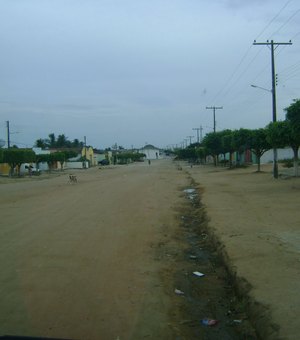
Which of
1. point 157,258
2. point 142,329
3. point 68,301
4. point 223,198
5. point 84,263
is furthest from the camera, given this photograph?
point 223,198

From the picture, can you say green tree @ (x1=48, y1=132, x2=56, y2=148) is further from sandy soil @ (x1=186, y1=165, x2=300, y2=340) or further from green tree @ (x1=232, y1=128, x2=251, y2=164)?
sandy soil @ (x1=186, y1=165, x2=300, y2=340)

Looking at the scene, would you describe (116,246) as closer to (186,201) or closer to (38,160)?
(186,201)

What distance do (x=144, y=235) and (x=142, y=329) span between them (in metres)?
7.99

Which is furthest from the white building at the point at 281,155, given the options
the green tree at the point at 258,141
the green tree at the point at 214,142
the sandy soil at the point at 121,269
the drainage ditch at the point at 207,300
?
the drainage ditch at the point at 207,300

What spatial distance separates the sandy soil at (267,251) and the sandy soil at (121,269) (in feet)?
0.07

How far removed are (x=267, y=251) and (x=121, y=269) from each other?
3188 millimetres

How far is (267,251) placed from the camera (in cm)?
1093

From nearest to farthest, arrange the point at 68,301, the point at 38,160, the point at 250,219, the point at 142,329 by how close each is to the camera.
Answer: the point at 142,329 → the point at 68,301 → the point at 250,219 → the point at 38,160

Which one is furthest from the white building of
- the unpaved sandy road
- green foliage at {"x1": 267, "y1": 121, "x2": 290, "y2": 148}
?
the unpaved sandy road

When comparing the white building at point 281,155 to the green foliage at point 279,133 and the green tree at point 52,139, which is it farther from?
the green tree at point 52,139

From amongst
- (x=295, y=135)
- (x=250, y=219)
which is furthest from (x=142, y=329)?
(x=295, y=135)

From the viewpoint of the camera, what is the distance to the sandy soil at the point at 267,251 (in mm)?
6688

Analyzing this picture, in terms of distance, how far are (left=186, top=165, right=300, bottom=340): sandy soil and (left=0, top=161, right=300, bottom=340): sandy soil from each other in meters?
0.02

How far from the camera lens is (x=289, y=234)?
1299 cm
